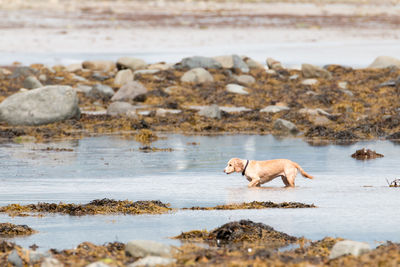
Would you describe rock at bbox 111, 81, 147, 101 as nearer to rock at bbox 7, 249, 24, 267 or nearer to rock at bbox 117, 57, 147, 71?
rock at bbox 117, 57, 147, 71

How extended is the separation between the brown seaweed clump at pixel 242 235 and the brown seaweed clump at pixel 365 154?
25.6 feet

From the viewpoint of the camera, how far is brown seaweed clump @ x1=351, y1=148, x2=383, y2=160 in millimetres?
17094

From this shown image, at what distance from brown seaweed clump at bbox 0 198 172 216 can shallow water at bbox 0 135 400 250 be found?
275 millimetres

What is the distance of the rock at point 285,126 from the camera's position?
21766 millimetres

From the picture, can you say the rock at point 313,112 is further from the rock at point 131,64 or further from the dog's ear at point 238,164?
the rock at point 131,64

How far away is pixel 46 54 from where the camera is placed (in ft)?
143

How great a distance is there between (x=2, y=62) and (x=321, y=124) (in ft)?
65.5

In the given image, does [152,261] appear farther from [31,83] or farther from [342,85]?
[31,83]

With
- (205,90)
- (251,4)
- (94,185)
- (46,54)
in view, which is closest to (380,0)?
(251,4)

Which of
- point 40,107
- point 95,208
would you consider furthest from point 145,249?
point 40,107

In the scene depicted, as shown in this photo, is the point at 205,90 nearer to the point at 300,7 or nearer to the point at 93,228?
the point at 93,228

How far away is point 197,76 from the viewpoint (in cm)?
3092

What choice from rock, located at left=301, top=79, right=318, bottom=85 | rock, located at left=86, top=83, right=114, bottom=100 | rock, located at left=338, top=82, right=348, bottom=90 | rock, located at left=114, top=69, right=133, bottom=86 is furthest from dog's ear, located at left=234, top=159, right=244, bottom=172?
rock, located at left=114, top=69, right=133, bottom=86

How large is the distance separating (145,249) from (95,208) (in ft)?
10.5
